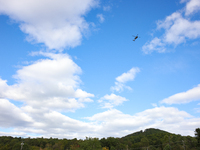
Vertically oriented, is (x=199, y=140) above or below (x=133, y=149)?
above

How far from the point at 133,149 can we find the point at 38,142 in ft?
283

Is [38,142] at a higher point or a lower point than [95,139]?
lower

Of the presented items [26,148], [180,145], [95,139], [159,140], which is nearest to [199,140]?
[180,145]

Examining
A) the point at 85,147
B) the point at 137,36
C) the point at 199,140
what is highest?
the point at 137,36

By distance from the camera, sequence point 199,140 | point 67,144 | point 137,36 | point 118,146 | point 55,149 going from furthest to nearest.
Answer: point 67,144
point 55,149
point 118,146
point 199,140
point 137,36

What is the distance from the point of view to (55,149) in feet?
379

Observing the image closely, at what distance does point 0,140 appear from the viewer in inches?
5664

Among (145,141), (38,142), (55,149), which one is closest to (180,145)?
(145,141)

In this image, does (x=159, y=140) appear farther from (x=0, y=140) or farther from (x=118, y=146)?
(x=0, y=140)

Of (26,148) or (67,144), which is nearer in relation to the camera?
(26,148)

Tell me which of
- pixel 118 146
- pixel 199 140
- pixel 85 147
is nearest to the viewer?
pixel 199 140

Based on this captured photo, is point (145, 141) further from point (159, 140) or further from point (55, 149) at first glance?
point (55, 149)

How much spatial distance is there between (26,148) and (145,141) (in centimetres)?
8914

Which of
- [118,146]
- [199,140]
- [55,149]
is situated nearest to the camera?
[199,140]
